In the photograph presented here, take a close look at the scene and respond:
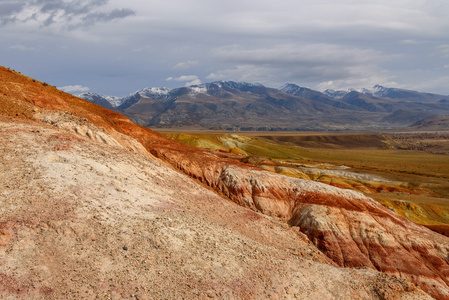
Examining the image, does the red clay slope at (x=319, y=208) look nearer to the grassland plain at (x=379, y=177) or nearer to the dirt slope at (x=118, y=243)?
the dirt slope at (x=118, y=243)

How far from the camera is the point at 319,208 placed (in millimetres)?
32750

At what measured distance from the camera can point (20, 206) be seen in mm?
15484

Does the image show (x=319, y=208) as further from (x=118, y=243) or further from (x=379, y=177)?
(x=379, y=177)

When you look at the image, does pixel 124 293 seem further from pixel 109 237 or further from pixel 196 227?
pixel 196 227

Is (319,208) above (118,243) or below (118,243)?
below

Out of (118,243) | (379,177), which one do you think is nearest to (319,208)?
(118,243)

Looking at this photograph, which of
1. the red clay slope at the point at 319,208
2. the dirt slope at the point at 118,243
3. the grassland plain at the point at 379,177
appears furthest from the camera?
the grassland plain at the point at 379,177

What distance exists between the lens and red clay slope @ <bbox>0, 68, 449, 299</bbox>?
29.5 m

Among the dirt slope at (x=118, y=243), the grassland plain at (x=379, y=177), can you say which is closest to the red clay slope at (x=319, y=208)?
the dirt slope at (x=118, y=243)

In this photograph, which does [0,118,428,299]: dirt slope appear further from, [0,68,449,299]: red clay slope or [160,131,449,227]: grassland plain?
[160,131,449,227]: grassland plain

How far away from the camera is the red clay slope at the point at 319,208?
96.8 feet

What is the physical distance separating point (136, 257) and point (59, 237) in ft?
12.3

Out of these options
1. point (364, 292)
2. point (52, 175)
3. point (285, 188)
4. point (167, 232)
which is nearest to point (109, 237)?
point (167, 232)

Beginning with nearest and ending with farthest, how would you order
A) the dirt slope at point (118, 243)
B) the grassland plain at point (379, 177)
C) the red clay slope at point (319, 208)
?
the dirt slope at point (118, 243) → the red clay slope at point (319, 208) → the grassland plain at point (379, 177)
